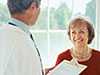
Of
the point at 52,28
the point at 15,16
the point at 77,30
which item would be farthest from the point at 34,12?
the point at 52,28

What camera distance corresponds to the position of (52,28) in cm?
325

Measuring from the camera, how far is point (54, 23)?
326 cm

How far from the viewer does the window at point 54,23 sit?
3.21 metres

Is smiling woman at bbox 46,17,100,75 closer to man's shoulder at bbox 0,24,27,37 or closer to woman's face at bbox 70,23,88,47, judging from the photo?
woman's face at bbox 70,23,88,47

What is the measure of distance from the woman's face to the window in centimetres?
71

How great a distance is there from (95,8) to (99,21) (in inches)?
6.8

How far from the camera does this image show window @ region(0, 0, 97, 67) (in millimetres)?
3215

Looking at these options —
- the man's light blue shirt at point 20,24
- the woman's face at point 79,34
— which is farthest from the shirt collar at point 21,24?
the woman's face at point 79,34

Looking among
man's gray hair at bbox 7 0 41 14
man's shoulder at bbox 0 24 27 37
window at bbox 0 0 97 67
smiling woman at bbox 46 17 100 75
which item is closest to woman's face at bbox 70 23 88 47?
smiling woman at bbox 46 17 100 75

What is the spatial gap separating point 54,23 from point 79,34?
859mm

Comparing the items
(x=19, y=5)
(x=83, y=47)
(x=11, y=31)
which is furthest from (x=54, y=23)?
(x=11, y=31)

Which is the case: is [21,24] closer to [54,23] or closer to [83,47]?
[83,47]

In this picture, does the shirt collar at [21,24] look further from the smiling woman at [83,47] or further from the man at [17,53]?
the smiling woman at [83,47]

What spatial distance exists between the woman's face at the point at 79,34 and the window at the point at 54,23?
2.32 ft
